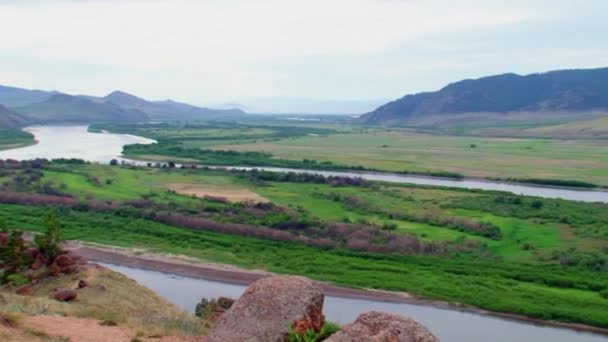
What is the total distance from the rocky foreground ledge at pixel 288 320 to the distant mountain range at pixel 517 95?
154319 mm

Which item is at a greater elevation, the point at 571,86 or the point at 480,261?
the point at 571,86

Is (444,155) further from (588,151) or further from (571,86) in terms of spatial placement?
(571,86)

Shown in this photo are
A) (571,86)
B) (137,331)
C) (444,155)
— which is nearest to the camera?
(137,331)

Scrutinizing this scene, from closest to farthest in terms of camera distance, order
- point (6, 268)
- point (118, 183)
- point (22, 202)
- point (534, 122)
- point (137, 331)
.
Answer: point (137, 331)
point (6, 268)
point (22, 202)
point (118, 183)
point (534, 122)

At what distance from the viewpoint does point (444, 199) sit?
47.9 m

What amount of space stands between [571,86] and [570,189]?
120115 millimetres

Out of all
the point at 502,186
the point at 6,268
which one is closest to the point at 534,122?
the point at 502,186

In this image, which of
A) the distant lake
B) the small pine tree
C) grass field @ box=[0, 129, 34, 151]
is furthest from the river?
the small pine tree

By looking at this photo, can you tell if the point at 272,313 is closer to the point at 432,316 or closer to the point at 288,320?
the point at 288,320

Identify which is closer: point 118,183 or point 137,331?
point 137,331

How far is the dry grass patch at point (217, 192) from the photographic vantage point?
47594 millimetres

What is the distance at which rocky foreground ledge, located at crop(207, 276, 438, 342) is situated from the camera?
1237cm

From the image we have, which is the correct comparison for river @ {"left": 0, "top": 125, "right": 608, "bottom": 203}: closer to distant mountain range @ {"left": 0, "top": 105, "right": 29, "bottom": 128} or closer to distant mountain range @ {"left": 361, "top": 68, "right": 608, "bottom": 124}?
distant mountain range @ {"left": 0, "top": 105, "right": 29, "bottom": 128}

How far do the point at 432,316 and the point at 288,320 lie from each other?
1390 centimetres
